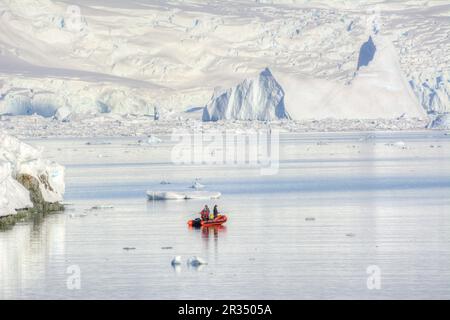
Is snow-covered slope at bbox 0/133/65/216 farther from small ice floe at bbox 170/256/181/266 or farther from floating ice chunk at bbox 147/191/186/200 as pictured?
small ice floe at bbox 170/256/181/266

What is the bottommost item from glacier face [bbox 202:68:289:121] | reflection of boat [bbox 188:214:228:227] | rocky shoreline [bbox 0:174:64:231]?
reflection of boat [bbox 188:214:228:227]

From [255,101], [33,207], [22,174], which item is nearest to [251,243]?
[22,174]

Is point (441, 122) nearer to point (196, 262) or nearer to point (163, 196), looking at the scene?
point (163, 196)

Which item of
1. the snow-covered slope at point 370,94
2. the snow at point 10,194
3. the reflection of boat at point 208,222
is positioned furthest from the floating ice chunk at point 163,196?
the snow-covered slope at point 370,94

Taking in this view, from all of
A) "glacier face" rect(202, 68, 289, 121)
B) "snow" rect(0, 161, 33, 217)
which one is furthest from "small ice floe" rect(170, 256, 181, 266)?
"glacier face" rect(202, 68, 289, 121)
